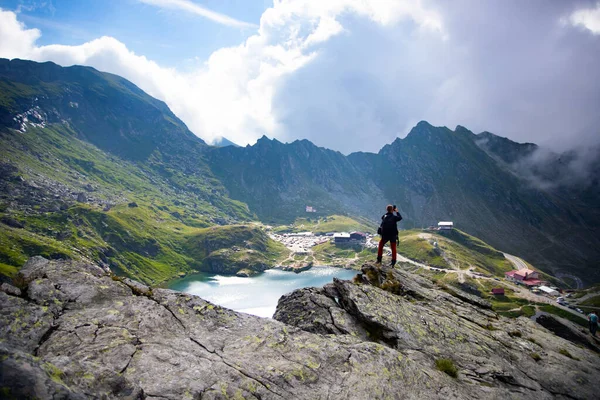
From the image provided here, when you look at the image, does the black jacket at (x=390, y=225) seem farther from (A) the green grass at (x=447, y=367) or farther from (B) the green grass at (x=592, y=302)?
(B) the green grass at (x=592, y=302)

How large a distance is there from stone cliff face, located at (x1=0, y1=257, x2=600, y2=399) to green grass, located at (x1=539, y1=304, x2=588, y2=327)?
540 ft

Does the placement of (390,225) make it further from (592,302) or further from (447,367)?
(592,302)

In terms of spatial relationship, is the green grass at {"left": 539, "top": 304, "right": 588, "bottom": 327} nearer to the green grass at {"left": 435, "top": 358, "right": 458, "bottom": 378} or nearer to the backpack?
the backpack

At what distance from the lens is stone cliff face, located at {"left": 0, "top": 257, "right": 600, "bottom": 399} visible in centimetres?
962

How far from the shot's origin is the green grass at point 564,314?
13562 cm

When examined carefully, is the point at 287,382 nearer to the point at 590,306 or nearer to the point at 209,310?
the point at 209,310

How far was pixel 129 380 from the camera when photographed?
9586mm

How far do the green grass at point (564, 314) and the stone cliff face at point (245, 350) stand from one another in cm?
16471

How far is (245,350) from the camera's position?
520 inches

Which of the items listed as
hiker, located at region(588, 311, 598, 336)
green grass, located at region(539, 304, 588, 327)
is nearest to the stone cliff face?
hiker, located at region(588, 311, 598, 336)

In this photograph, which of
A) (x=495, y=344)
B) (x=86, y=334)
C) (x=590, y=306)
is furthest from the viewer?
(x=590, y=306)

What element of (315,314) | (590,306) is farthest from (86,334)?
(590,306)

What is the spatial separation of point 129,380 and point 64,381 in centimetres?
244

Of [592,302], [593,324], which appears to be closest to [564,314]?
[592,302]
